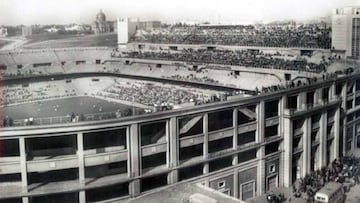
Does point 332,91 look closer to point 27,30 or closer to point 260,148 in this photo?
point 260,148

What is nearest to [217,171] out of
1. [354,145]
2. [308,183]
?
[308,183]

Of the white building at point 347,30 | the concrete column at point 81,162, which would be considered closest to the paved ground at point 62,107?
the concrete column at point 81,162

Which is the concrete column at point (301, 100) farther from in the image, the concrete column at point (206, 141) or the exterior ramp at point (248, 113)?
the concrete column at point (206, 141)

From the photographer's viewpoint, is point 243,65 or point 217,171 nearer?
point 217,171

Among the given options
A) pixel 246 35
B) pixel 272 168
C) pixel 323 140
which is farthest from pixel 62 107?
pixel 323 140

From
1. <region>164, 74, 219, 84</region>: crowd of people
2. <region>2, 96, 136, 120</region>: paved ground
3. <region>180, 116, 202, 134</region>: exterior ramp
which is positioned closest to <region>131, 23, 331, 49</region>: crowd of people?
<region>164, 74, 219, 84</region>: crowd of people

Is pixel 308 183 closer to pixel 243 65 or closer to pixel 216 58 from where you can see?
pixel 243 65

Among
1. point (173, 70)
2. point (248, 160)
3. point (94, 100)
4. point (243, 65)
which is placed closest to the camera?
point (248, 160)

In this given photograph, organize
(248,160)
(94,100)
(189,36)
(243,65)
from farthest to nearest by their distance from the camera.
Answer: (189,36), (94,100), (243,65), (248,160)
